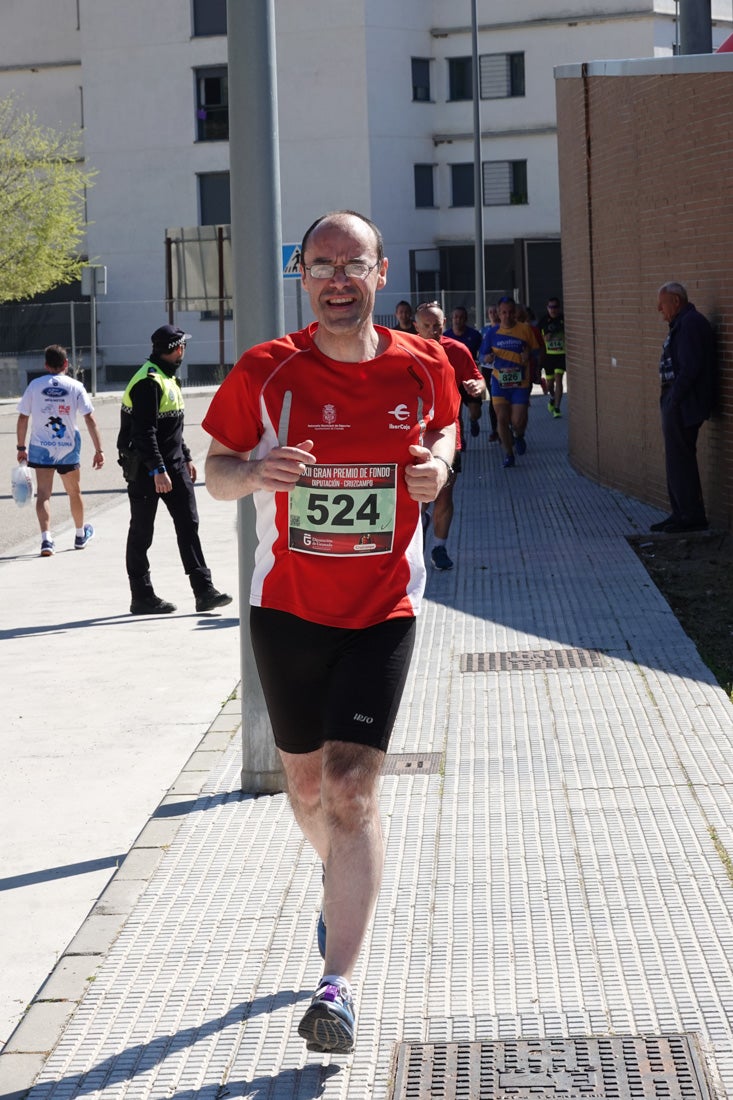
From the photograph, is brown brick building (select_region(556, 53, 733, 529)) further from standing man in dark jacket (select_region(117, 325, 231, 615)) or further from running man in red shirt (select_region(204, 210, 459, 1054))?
running man in red shirt (select_region(204, 210, 459, 1054))

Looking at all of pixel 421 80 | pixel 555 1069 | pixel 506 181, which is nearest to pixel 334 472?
pixel 555 1069

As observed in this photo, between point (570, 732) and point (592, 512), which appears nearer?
point (570, 732)

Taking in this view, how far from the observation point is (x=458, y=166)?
5503 centimetres

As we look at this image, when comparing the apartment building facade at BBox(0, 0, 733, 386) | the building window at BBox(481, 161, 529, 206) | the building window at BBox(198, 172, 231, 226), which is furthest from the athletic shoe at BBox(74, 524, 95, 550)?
the building window at BBox(481, 161, 529, 206)

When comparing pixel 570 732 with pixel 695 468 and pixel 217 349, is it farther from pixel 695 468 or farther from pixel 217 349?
pixel 217 349

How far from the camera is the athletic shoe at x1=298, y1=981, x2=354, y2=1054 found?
379 centimetres

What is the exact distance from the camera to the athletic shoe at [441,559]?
11.6 meters

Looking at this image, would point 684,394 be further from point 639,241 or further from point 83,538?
point 83,538

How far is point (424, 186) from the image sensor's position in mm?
54750

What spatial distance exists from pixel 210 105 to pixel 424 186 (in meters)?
7.42

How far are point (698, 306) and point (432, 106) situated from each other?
143 feet

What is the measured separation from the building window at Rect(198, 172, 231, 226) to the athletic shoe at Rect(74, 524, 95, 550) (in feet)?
134

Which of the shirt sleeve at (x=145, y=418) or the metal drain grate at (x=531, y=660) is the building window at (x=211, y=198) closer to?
the shirt sleeve at (x=145, y=418)

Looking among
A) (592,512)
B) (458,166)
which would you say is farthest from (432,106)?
(592,512)
